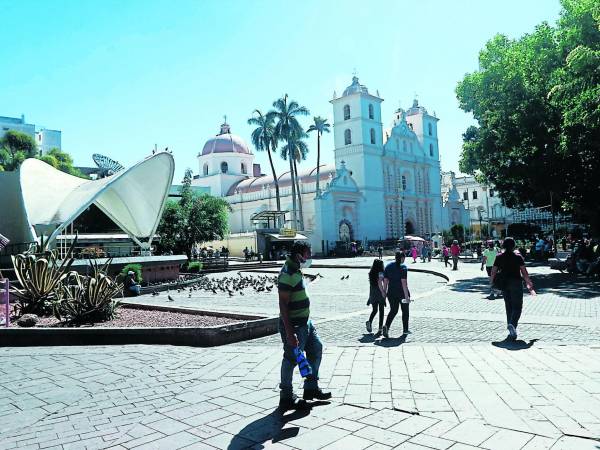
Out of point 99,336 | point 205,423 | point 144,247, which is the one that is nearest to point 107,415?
point 205,423

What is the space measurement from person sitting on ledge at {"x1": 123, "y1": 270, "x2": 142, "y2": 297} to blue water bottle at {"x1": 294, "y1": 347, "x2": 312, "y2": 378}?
13045 mm

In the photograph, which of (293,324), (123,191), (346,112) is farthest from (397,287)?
(346,112)

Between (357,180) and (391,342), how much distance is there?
49.5 m

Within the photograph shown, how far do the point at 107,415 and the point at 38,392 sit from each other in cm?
129

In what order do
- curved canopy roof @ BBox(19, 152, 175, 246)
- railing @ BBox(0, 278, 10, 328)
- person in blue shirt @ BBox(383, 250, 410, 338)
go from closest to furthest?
person in blue shirt @ BBox(383, 250, 410, 338) < railing @ BBox(0, 278, 10, 328) < curved canopy roof @ BBox(19, 152, 175, 246)

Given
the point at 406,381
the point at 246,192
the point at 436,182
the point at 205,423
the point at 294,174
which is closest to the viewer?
the point at 205,423

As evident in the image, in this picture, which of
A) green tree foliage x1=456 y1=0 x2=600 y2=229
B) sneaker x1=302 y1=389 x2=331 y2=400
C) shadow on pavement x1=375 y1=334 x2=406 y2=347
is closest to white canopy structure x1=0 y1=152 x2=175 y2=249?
green tree foliage x1=456 y1=0 x2=600 y2=229

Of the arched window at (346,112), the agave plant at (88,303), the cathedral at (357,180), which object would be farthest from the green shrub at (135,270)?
the arched window at (346,112)

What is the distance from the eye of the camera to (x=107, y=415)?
4.49 metres

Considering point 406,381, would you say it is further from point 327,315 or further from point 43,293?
point 43,293

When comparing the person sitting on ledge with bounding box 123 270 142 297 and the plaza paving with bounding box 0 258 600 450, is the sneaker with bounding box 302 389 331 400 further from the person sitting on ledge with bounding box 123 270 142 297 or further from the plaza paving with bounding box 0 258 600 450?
the person sitting on ledge with bounding box 123 270 142 297

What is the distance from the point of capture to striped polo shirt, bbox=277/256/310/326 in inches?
176

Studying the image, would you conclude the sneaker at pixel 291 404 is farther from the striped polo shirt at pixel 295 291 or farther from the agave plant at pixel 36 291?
the agave plant at pixel 36 291

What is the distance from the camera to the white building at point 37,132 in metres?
67.1
